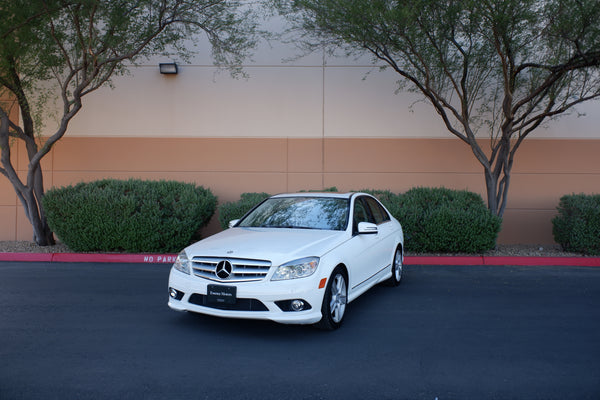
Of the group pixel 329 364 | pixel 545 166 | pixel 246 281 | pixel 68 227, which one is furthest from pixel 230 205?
pixel 545 166

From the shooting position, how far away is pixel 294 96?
43.0ft

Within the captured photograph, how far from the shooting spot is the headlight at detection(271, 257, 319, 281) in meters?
5.04

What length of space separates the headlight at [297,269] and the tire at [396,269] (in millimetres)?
2776

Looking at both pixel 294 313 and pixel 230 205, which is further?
pixel 230 205

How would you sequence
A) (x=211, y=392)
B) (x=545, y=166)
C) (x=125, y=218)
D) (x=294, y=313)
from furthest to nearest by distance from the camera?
(x=545, y=166) < (x=125, y=218) < (x=294, y=313) < (x=211, y=392)

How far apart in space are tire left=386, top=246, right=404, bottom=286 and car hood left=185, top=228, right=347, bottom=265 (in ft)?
6.54

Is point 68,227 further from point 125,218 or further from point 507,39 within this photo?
point 507,39

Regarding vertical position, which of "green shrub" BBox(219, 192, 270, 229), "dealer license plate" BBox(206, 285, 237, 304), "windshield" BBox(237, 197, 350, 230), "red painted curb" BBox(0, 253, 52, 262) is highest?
"windshield" BBox(237, 197, 350, 230)

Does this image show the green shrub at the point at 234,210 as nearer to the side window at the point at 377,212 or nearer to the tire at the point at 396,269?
the side window at the point at 377,212

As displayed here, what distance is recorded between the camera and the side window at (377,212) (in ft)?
24.1

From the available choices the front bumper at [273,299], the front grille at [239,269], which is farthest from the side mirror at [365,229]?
the front grille at [239,269]

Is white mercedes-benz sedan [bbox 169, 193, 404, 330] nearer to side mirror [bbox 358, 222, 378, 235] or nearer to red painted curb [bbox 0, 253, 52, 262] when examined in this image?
side mirror [bbox 358, 222, 378, 235]

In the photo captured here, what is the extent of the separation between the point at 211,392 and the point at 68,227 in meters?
7.88

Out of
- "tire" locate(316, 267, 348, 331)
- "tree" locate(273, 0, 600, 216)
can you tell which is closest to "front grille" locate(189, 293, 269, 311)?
"tire" locate(316, 267, 348, 331)
